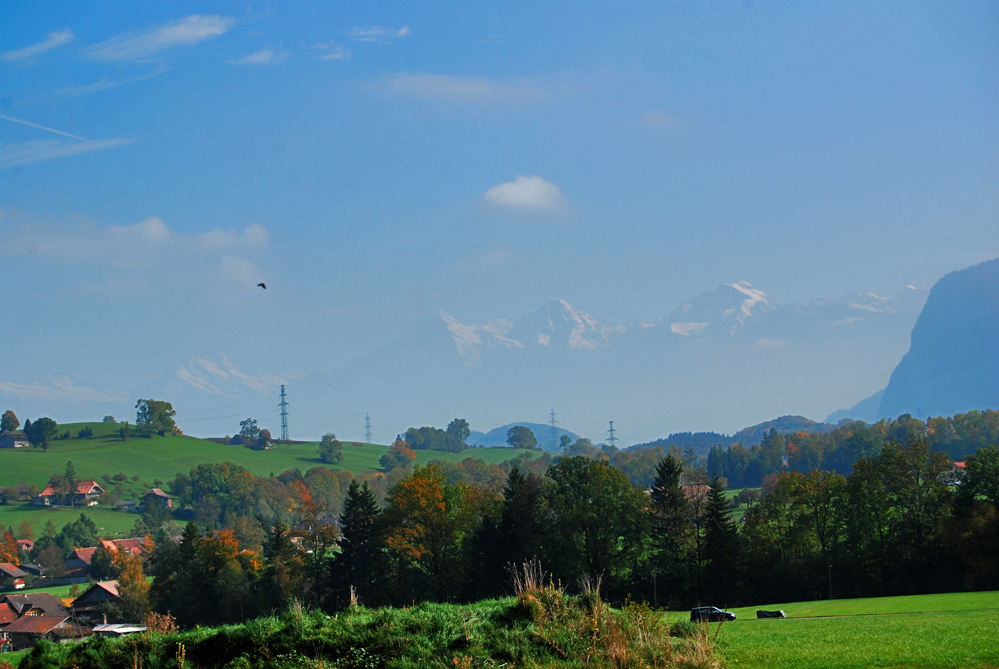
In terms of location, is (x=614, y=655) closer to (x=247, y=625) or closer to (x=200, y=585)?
(x=247, y=625)

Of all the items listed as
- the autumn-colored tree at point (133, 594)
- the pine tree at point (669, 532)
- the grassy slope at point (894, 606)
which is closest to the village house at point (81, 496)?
the autumn-colored tree at point (133, 594)

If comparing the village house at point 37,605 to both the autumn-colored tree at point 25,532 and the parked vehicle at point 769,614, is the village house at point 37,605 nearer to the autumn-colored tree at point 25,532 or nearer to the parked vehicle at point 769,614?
the parked vehicle at point 769,614

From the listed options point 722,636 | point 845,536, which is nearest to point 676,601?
point 845,536

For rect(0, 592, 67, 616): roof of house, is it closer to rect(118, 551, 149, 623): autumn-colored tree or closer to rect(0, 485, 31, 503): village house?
rect(118, 551, 149, 623): autumn-colored tree

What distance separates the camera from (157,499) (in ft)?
571

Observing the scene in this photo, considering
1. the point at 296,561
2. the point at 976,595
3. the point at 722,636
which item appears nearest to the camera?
the point at 722,636

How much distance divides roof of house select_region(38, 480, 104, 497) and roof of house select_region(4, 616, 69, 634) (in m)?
107

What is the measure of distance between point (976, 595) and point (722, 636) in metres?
27.5

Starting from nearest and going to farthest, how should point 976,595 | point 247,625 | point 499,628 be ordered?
1. point 499,628
2. point 247,625
3. point 976,595

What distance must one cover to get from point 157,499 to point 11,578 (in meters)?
54.4

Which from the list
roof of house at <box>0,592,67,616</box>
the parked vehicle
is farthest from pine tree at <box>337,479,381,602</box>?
roof of house at <box>0,592,67,616</box>

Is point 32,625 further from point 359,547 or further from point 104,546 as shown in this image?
point 104,546

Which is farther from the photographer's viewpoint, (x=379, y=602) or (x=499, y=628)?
(x=379, y=602)

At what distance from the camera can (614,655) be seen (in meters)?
16.7
